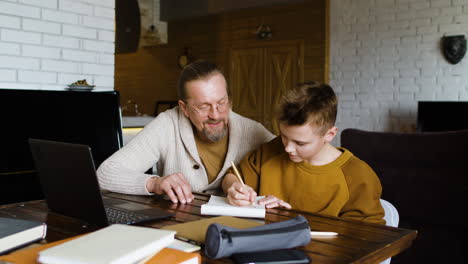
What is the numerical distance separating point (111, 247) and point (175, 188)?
76 centimetres

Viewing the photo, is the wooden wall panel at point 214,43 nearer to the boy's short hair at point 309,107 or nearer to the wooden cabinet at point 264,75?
the wooden cabinet at point 264,75

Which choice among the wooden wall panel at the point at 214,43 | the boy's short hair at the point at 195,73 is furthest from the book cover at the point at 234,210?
the wooden wall panel at the point at 214,43

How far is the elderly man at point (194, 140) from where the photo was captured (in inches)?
73.9

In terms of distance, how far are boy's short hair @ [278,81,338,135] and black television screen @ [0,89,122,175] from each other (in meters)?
1.63

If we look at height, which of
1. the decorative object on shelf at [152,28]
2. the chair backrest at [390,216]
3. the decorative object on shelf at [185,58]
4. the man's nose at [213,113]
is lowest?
the chair backrest at [390,216]

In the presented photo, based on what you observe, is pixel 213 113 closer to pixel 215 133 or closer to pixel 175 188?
pixel 215 133

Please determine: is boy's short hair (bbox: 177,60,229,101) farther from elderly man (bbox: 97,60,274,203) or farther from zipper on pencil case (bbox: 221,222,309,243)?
zipper on pencil case (bbox: 221,222,309,243)

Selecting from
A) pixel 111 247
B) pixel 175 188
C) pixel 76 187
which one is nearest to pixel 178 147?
pixel 175 188

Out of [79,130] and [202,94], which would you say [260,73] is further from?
[202,94]

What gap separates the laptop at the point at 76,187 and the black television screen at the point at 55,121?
1.37 meters

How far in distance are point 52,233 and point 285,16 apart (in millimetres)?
6653

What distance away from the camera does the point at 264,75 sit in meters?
7.62

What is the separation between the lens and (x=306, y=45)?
7008 millimetres

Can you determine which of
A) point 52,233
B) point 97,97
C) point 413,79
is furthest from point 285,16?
point 52,233
